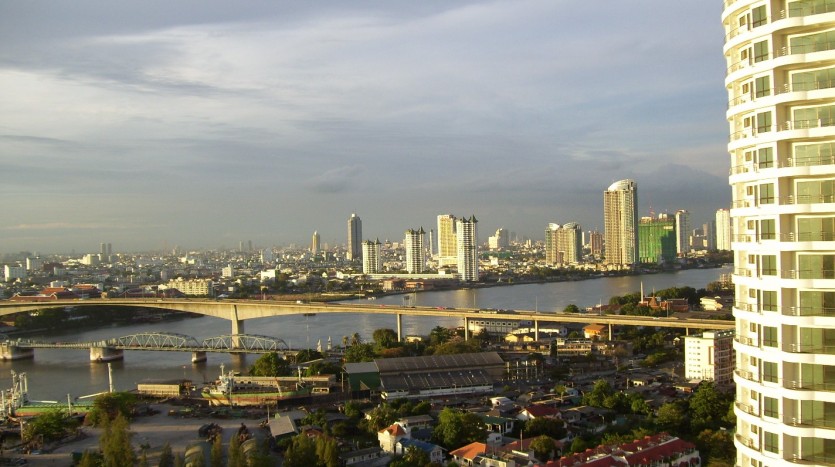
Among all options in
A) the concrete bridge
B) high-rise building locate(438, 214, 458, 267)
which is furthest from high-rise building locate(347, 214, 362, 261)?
the concrete bridge

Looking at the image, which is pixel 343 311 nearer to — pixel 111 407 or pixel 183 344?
pixel 183 344

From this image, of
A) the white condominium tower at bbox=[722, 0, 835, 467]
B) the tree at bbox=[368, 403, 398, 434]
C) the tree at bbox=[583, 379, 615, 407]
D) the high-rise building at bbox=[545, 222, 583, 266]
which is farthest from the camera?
the high-rise building at bbox=[545, 222, 583, 266]

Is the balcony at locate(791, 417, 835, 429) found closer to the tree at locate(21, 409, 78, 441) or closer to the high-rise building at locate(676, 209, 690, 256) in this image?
the tree at locate(21, 409, 78, 441)

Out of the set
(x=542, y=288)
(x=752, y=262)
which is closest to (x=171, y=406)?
(x=752, y=262)

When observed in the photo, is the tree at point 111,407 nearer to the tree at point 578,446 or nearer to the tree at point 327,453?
the tree at point 327,453

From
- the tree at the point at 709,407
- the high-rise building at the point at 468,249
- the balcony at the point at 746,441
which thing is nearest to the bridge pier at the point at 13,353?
the tree at the point at 709,407
